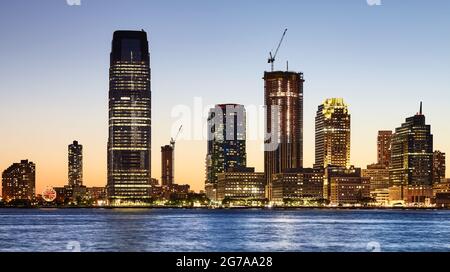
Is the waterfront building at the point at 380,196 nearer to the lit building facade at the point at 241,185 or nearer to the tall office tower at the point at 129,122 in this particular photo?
the lit building facade at the point at 241,185

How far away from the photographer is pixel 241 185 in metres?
169

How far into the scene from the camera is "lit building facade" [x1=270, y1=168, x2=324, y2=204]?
171375mm

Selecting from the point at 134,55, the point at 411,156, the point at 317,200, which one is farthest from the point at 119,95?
the point at 411,156

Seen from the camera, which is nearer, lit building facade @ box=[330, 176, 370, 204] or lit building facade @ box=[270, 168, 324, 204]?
lit building facade @ box=[270, 168, 324, 204]

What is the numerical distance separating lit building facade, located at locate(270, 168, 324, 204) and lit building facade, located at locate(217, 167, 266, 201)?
13.3 ft

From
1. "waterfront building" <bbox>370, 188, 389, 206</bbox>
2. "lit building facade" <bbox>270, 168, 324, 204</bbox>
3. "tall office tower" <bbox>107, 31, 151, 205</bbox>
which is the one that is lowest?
"waterfront building" <bbox>370, 188, 389, 206</bbox>

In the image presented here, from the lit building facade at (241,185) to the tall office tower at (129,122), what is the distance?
2199cm

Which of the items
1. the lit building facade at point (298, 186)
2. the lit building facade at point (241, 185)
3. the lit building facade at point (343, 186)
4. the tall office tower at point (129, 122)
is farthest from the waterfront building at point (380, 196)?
the tall office tower at point (129, 122)

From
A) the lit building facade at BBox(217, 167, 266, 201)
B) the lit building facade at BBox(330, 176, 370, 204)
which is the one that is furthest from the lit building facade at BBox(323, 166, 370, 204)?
the lit building facade at BBox(217, 167, 266, 201)

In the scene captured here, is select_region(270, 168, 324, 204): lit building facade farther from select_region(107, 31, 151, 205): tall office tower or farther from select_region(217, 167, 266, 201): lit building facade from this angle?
select_region(107, 31, 151, 205): tall office tower

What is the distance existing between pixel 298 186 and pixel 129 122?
167 ft

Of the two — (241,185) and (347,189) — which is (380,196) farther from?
(241,185)

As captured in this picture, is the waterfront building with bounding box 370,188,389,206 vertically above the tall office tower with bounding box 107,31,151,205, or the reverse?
the tall office tower with bounding box 107,31,151,205
